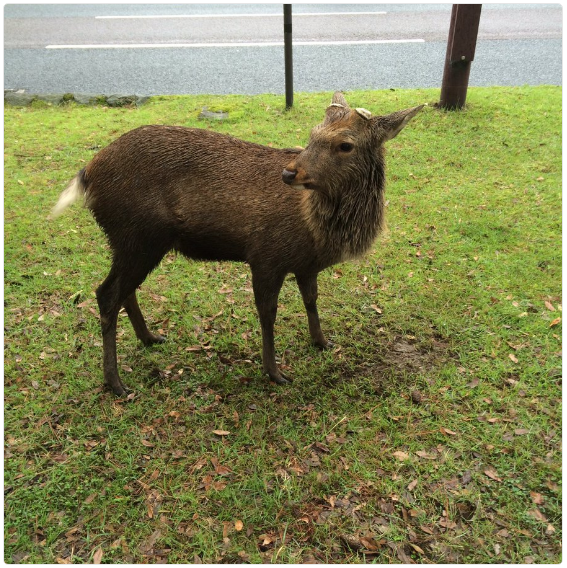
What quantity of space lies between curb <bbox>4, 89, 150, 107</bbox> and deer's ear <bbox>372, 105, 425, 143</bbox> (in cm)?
628

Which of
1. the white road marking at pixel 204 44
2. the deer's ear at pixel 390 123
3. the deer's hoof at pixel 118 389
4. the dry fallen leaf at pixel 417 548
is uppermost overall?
the deer's ear at pixel 390 123

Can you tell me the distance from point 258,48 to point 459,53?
4541 millimetres

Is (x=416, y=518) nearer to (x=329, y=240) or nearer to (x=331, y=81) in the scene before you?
(x=329, y=240)

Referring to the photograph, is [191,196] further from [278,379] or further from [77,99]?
[77,99]

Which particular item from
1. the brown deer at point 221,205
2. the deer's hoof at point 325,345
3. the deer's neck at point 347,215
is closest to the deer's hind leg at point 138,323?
the brown deer at point 221,205

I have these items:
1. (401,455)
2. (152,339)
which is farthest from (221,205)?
(401,455)

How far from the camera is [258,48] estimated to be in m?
10.2

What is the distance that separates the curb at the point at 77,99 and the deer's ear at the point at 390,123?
6.28 metres

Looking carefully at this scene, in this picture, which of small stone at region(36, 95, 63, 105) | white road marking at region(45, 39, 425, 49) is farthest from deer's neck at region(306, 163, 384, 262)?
white road marking at region(45, 39, 425, 49)

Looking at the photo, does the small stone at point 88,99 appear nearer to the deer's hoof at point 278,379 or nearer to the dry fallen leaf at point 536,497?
the deer's hoof at point 278,379

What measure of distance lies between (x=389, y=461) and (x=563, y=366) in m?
1.54

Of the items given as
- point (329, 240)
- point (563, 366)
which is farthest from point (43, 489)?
point (563, 366)

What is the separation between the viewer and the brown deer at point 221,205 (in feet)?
10.7

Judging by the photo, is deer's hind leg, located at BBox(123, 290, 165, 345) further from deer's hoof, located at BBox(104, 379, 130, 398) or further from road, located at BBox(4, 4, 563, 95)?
road, located at BBox(4, 4, 563, 95)
